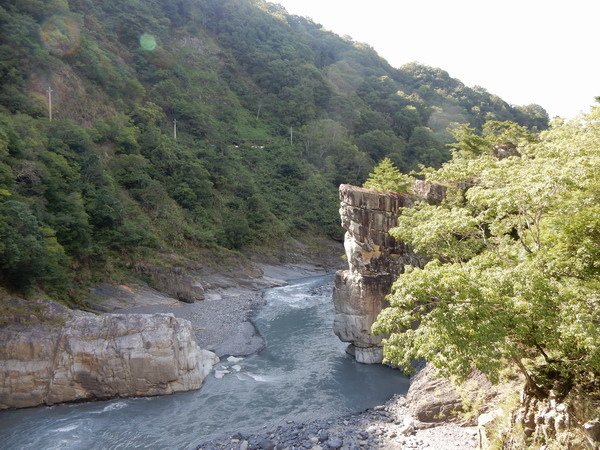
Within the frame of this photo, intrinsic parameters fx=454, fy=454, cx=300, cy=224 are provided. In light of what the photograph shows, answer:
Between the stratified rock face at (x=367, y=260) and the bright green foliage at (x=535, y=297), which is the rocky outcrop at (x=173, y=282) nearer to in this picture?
the stratified rock face at (x=367, y=260)

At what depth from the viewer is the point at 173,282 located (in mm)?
35312

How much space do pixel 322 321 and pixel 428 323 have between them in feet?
71.9

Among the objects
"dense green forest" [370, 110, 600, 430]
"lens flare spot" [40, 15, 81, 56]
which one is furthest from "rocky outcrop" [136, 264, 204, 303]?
"dense green forest" [370, 110, 600, 430]

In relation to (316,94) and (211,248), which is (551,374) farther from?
(316,94)

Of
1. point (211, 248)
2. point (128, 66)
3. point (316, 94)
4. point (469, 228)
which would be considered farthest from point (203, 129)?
point (469, 228)

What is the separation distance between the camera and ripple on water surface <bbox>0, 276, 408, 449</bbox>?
54.4 ft

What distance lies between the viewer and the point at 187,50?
2874 inches

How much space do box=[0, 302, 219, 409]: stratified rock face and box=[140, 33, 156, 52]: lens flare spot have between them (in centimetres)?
5145

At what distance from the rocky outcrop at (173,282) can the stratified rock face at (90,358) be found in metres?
14.2

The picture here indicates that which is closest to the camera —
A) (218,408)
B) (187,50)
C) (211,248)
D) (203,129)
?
(218,408)

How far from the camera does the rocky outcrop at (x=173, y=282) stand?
34.7m

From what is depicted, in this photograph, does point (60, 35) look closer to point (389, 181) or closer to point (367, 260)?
point (389, 181)

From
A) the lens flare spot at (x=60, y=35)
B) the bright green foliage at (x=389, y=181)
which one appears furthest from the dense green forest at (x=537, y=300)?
the lens flare spot at (x=60, y=35)

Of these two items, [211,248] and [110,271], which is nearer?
[110,271]
